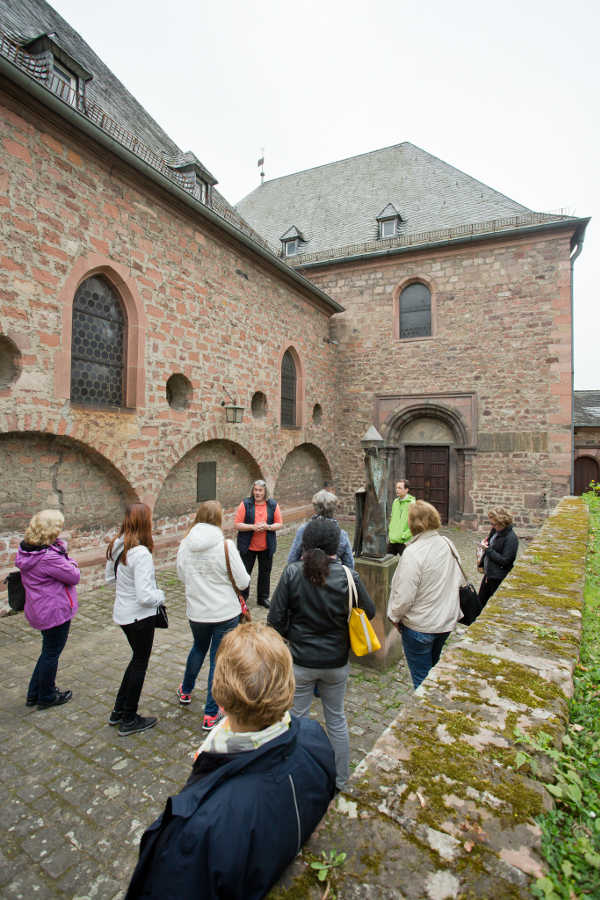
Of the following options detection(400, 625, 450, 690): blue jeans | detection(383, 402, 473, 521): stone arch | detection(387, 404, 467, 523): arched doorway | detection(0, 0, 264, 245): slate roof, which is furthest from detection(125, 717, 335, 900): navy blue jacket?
detection(387, 404, 467, 523): arched doorway

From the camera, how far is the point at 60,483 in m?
6.44

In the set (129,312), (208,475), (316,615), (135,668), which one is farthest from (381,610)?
(129,312)

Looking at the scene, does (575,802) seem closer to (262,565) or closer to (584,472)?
(262,565)

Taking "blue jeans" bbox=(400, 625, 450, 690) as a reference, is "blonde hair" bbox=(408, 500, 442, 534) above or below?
above

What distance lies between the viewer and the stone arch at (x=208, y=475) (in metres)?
8.43

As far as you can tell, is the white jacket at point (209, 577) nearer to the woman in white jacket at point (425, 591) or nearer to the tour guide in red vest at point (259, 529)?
the woman in white jacket at point (425, 591)

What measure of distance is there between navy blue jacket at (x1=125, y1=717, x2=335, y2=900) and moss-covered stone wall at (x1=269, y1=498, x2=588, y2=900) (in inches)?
2.8

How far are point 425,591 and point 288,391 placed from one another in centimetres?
958

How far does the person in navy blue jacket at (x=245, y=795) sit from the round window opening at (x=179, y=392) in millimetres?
7346

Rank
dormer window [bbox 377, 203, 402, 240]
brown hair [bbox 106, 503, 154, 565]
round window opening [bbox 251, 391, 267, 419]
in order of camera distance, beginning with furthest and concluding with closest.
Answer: dormer window [bbox 377, 203, 402, 240]
round window opening [bbox 251, 391, 267, 419]
brown hair [bbox 106, 503, 154, 565]

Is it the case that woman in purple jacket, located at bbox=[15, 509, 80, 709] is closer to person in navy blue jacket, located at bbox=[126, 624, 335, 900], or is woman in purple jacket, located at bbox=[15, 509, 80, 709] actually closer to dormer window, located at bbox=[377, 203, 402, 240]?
person in navy blue jacket, located at bbox=[126, 624, 335, 900]

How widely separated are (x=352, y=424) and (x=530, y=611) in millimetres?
11828

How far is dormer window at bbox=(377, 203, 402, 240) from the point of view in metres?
14.5

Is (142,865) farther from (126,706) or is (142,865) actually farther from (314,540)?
(126,706)
